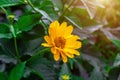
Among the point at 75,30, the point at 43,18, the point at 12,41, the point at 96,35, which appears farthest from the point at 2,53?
the point at 96,35

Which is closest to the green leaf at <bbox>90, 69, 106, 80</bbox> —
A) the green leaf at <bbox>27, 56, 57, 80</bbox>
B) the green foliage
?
the green foliage

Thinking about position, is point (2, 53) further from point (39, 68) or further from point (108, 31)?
point (108, 31)

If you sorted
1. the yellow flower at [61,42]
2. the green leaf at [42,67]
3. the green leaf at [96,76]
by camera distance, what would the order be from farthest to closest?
the green leaf at [96,76], the green leaf at [42,67], the yellow flower at [61,42]

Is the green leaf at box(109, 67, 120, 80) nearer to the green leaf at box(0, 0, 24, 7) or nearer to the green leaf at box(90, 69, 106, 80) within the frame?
the green leaf at box(90, 69, 106, 80)

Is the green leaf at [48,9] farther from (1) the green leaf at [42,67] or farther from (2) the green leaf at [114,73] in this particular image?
(2) the green leaf at [114,73]

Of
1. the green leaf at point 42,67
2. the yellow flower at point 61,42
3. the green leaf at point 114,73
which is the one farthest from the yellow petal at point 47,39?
the green leaf at point 114,73
